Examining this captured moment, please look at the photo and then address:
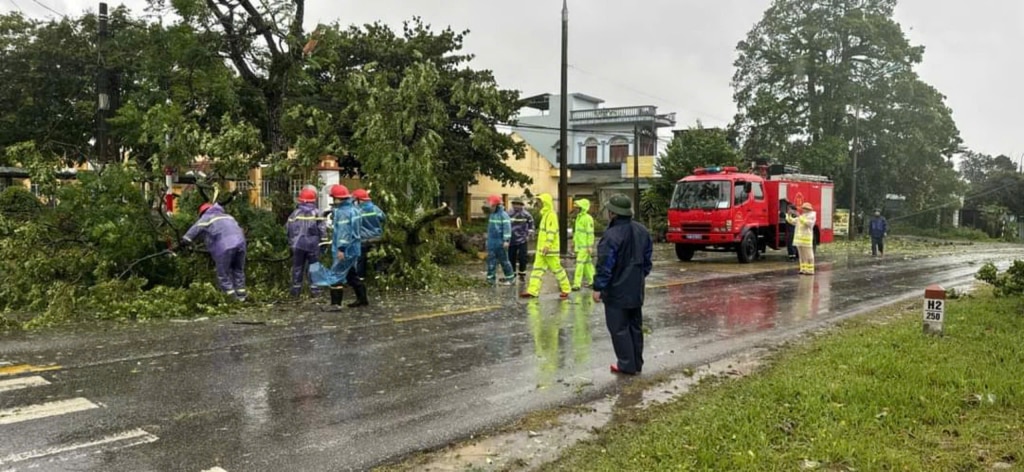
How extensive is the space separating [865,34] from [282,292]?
113 feet

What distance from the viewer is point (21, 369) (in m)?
6.43

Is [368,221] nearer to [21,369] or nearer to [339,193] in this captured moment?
[339,193]

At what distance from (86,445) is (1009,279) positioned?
12036mm

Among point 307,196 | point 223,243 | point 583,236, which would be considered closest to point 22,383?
point 223,243

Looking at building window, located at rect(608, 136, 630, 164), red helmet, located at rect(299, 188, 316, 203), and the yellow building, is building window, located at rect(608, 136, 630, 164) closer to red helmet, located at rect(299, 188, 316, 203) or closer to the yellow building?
the yellow building

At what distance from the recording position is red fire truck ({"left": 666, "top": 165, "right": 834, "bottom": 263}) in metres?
18.9

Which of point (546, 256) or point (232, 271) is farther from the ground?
point (546, 256)

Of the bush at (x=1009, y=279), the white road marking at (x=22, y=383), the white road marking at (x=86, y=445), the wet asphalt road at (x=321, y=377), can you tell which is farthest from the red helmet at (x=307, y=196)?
the bush at (x=1009, y=279)

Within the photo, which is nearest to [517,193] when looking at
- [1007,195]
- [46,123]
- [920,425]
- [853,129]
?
[853,129]

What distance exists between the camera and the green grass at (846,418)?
4266 millimetres

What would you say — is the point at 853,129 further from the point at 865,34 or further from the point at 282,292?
the point at 282,292

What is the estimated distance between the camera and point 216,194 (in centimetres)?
1142

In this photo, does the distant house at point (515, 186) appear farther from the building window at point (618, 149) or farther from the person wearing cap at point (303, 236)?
the person wearing cap at point (303, 236)

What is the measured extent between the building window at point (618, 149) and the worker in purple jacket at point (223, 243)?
42009 mm
